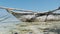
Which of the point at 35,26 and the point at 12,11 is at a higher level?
the point at 12,11

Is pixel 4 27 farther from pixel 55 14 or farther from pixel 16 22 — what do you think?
pixel 55 14

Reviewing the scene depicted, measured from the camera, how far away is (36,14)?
4000 millimetres

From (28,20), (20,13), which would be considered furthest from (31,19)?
(20,13)

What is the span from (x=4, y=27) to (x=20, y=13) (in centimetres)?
65

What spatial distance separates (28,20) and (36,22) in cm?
25

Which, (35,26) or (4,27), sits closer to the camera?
(35,26)

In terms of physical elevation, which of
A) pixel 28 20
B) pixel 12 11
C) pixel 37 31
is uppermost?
pixel 12 11

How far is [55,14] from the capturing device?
4.03 metres

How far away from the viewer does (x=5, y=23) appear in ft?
13.5

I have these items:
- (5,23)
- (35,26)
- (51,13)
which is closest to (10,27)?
(5,23)

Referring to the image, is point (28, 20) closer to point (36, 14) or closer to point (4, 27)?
point (36, 14)

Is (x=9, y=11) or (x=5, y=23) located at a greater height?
Result: (x=9, y=11)

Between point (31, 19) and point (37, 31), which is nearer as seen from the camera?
point (37, 31)

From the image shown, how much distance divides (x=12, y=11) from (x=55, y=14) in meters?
1.27
